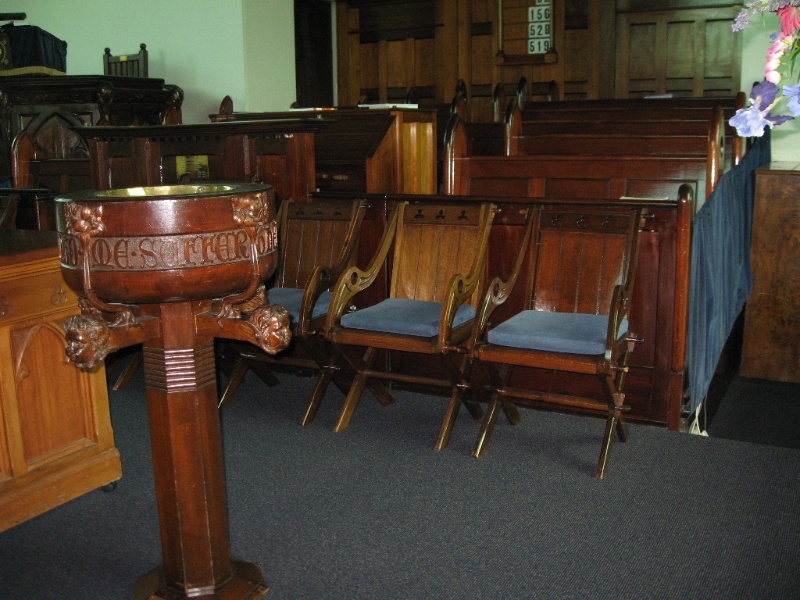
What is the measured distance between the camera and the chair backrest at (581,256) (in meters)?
3.57

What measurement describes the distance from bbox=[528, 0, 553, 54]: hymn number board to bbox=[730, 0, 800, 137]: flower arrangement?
8.40m

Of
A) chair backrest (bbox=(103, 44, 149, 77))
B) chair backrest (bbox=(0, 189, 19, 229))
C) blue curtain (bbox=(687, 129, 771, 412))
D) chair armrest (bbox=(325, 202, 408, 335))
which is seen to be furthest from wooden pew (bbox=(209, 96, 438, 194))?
chair backrest (bbox=(103, 44, 149, 77))

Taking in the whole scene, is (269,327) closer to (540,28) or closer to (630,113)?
(630,113)

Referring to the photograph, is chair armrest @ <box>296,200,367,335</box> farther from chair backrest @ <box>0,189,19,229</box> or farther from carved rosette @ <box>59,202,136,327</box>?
carved rosette @ <box>59,202,136,327</box>

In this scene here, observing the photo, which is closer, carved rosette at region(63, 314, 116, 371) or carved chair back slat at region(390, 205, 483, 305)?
carved rosette at region(63, 314, 116, 371)

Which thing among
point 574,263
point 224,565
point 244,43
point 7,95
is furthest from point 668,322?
point 7,95

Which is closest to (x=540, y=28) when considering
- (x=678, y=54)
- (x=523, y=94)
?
(x=678, y=54)

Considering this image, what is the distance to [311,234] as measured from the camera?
13.7 feet

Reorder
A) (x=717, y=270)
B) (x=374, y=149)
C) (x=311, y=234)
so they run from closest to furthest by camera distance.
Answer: (x=717, y=270) < (x=311, y=234) < (x=374, y=149)

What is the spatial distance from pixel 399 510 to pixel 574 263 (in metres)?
1.37

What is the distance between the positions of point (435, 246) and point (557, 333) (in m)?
0.85

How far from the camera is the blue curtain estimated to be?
143 inches

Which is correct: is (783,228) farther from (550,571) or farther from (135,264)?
(135,264)

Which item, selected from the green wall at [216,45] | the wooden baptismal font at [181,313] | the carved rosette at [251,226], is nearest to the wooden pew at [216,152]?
the wooden baptismal font at [181,313]
